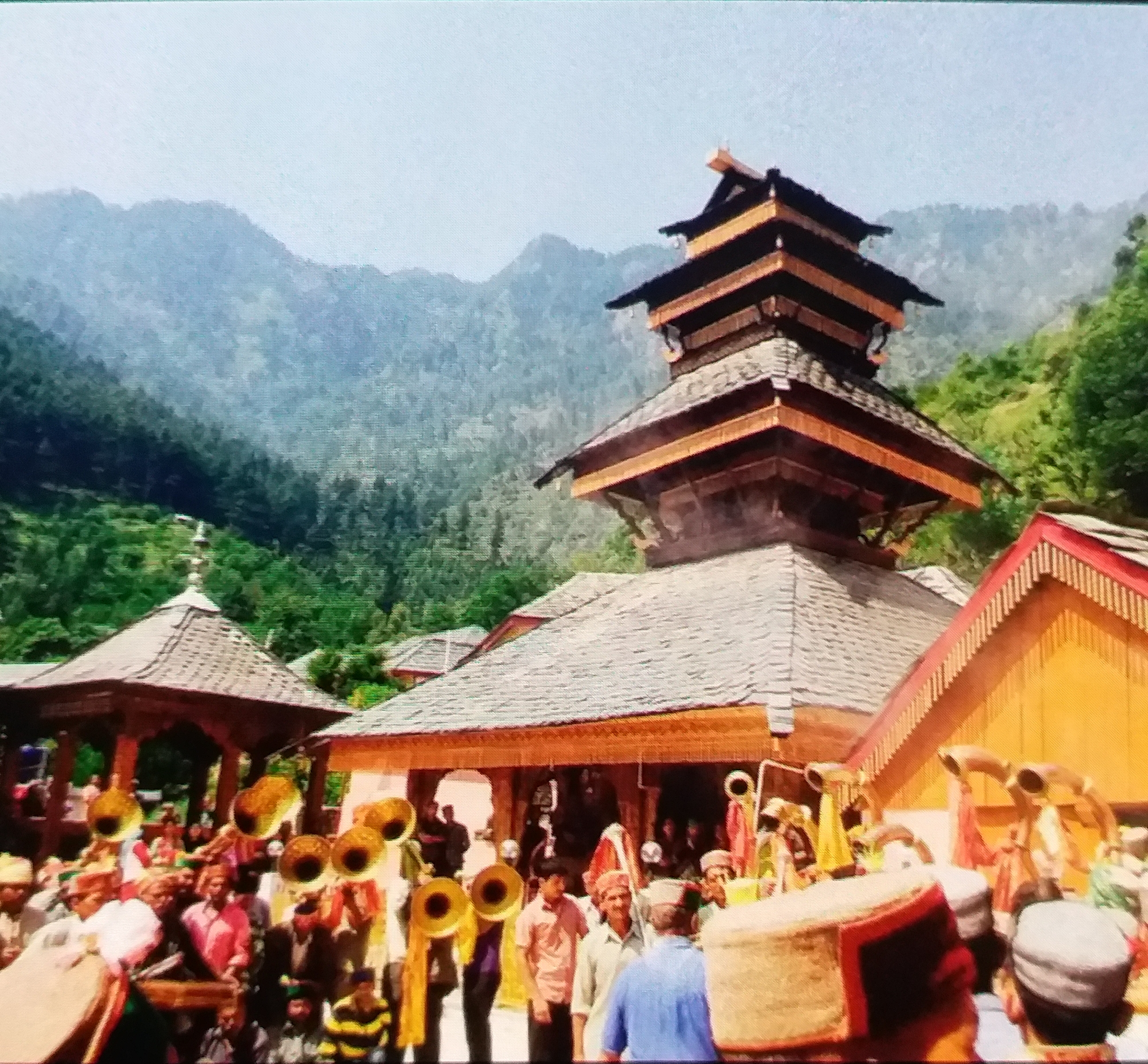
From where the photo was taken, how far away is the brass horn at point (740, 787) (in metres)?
4.22

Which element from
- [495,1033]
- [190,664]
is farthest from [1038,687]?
[190,664]

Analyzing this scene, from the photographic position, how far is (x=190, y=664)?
5789mm

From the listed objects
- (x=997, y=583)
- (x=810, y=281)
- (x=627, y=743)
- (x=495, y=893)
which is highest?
(x=810, y=281)

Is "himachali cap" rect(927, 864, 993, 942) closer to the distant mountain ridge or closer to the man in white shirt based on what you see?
the man in white shirt

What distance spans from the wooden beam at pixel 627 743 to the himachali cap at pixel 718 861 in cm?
39

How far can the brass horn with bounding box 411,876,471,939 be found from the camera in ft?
13.9

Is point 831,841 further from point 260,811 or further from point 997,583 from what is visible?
point 260,811

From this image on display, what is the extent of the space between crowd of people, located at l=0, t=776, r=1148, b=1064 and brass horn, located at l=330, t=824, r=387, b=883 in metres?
0.06

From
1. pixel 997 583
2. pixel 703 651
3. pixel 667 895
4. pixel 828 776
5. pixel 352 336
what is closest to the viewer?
pixel 667 895

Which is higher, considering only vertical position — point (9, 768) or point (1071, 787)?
point (1071, 787)

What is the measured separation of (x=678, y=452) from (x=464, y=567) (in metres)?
1.53

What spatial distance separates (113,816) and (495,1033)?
2.46m

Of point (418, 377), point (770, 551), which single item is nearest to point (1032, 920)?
point (770, 551)

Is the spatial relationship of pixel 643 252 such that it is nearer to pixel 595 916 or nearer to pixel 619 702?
pixel 619 702
